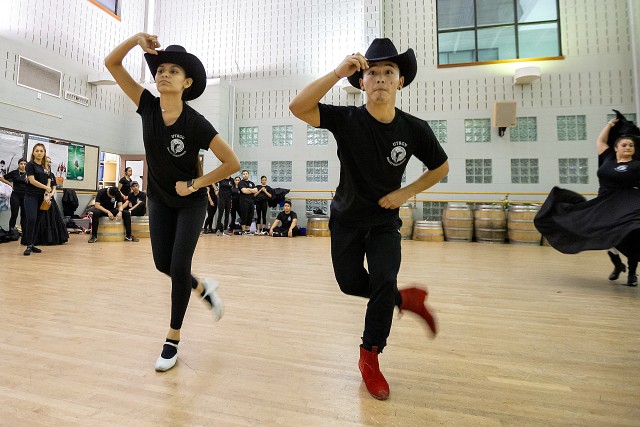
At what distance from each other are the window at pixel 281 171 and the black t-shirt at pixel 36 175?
5.79 metres

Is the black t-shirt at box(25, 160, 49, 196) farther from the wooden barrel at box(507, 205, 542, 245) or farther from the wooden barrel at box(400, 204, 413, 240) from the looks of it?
the wooden barrel at box(507, 205, 542, 245)

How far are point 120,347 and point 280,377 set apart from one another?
0.83 metres

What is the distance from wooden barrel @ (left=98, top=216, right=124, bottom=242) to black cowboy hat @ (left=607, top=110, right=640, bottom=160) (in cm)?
749

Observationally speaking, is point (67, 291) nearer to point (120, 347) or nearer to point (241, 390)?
point (120, 347)

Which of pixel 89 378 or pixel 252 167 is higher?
pixel 252 167

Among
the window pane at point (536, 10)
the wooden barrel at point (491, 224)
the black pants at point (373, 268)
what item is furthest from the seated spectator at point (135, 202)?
the window pane at point (536, 10)

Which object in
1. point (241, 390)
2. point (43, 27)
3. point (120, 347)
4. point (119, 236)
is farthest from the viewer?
point (43, 27)

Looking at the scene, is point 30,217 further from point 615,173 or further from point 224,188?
point 615,173

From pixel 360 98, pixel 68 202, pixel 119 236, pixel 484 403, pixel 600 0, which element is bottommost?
pixel 484 403

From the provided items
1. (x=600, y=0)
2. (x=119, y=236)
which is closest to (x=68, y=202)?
(x=119, y=236)

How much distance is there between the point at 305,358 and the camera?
1539mm

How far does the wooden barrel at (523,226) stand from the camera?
24.0 feet

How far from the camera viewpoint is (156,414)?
108 cm

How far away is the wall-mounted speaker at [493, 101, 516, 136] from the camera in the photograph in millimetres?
8078
